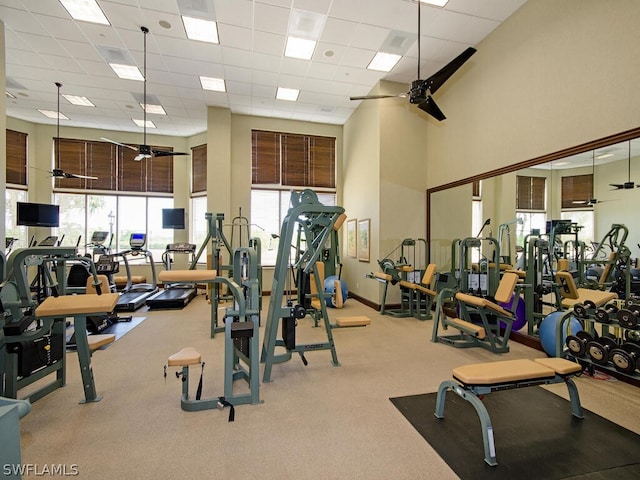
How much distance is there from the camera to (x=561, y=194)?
4.24 metres

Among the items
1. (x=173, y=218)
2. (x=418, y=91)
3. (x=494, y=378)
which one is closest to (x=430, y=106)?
(x=418, y=91)

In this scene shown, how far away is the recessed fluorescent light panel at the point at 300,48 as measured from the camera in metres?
5.22

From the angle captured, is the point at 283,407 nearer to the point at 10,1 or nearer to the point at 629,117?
the point at 629,117

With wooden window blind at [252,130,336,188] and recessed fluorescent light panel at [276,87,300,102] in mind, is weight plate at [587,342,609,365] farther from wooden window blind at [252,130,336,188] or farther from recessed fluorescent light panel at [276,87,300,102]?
wooden window blind at [252,130,336,188]

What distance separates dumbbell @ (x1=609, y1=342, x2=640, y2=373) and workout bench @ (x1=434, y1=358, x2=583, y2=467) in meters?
0.79

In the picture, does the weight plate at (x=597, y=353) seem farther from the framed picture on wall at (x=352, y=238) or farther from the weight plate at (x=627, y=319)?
the framed picture on wall at (x=352, y=238)

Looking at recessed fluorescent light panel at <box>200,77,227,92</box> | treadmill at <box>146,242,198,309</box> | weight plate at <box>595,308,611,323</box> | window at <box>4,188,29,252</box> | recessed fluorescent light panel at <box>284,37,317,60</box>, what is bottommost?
treadmill at <box>146,242,198,309</box>

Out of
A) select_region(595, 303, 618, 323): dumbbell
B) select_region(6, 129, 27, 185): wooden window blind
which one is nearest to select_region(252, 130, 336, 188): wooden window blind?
select_region(6, 129, 27, 185): wooden window blind

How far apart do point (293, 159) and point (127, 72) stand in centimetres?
420

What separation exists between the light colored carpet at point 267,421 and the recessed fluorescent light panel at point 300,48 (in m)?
5.07

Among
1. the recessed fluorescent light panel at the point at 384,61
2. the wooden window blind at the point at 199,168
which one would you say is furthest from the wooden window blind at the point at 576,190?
the wooden window blind at the point at 199,168

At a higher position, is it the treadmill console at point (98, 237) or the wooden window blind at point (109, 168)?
the wooden window blind at point (109, 168)

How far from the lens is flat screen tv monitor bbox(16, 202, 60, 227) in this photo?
23.7ft

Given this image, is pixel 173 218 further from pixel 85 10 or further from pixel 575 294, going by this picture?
pixel 575 294
